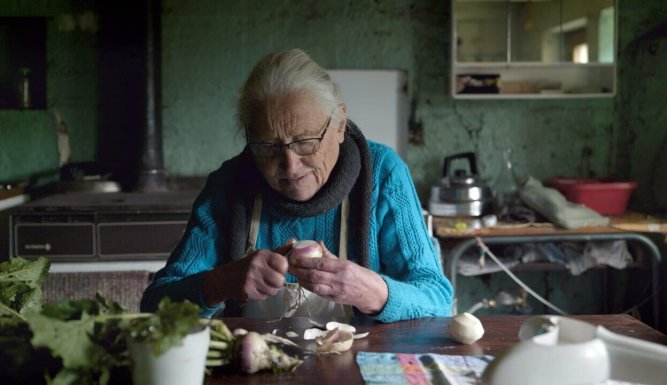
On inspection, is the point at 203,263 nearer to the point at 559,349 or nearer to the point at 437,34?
the point at 559,349

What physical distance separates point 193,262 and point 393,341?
66 centimetres

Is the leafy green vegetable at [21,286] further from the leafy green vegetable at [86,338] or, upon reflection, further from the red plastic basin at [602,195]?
the red plastic basin at [602,195]

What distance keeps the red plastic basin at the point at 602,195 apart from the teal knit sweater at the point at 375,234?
1939 millimetres

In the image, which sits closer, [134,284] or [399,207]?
[399,207]

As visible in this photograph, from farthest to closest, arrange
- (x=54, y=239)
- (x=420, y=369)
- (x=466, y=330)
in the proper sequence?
1. (x=54, y=239)
2. (x=466, y=330)
3. (x=420, y=369)

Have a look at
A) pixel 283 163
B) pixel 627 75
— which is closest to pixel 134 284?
pixel 283 163

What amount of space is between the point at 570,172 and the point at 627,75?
641 mm

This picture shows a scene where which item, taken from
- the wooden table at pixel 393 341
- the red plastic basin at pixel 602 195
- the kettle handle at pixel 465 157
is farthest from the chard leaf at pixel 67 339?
the red plastic basin at pixel 602 195

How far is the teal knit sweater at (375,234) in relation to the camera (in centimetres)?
187

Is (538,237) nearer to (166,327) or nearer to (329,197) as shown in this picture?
(329,197)

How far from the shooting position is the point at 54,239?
3.30 metres

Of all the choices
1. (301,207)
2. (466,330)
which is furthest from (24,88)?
(466,330)

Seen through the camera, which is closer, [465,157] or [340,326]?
[340,326]

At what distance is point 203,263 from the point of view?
1.92m
